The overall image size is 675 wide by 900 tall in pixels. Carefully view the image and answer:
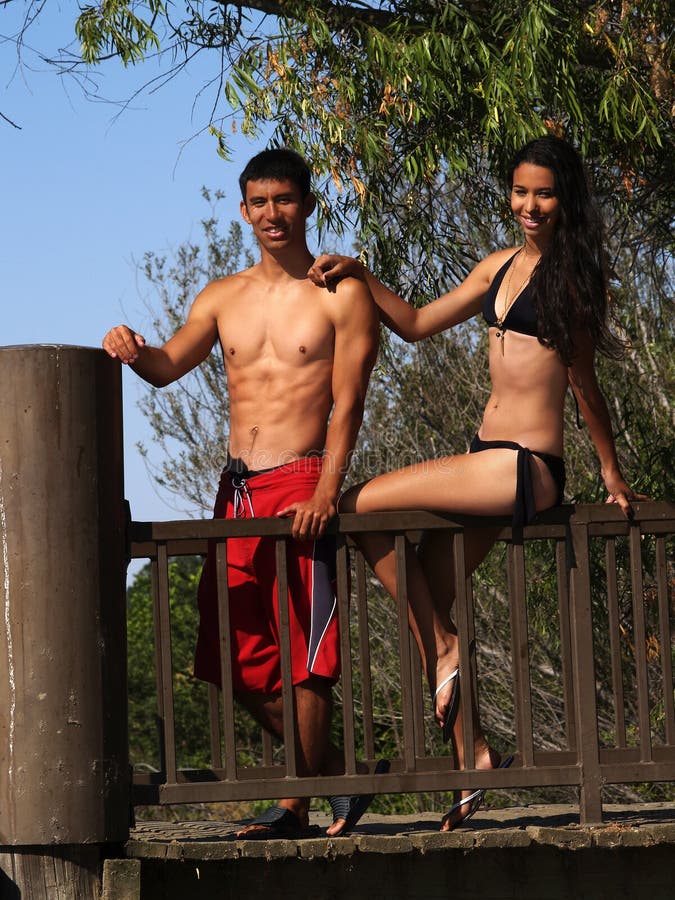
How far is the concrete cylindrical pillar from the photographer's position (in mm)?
3604

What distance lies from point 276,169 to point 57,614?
64.8 inches

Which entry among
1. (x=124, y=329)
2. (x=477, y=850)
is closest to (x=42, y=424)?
(x=124, y=329)

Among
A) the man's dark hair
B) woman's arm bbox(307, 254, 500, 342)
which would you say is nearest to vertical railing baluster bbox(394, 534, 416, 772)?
woman's arm bbox(307, 254, 500, 342)

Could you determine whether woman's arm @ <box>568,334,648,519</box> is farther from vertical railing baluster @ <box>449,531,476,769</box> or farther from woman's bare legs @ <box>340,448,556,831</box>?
vertical railing baluster @ <box>449,531,476,769</box>

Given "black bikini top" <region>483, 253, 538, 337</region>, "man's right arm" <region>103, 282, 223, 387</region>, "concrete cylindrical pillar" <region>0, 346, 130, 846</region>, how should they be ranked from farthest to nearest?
"black bikini top" <region>483, 253, 538, 337</region> → "man's right arm" <region>103, 282, 223, 387</region> → "concrete cylindrical pillar" <region>0, 346, 130, 846</region>

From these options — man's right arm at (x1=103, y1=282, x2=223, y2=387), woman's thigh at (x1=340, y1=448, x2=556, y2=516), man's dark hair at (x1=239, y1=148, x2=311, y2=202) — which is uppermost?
man's dark hair at (x1=239, y1=148, x2=311, y2=202)

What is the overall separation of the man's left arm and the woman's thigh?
0.11 m

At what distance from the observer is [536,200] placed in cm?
424

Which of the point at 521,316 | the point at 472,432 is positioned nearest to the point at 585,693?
the point at 521,316

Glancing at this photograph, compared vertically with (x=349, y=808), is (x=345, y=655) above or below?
above

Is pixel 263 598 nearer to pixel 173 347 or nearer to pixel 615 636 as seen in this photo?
pixel 173 347

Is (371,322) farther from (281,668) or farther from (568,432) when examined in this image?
(568,432)

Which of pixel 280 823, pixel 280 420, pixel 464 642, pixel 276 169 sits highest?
pixel 276 169

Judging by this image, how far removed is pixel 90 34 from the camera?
7.96 meters
